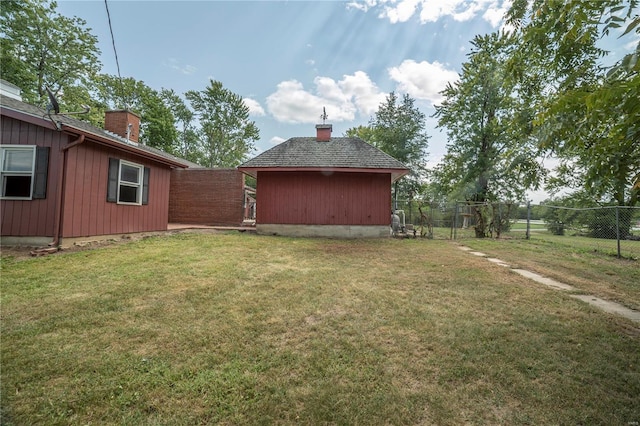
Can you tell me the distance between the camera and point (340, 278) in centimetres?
436

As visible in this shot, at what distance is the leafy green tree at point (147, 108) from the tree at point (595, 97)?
30.2 meters

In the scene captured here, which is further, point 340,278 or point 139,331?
point 340,278

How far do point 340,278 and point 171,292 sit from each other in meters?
2.43

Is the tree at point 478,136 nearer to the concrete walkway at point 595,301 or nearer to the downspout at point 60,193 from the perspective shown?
the concrete walkway at point 595,301

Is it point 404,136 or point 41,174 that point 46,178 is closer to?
point 41,174

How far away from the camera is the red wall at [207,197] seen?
13.7m

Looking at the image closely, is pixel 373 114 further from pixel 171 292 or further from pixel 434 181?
pixel 171 292

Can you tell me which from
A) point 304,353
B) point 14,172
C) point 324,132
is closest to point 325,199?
point 324,132

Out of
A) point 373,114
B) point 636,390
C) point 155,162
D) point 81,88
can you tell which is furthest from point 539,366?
point 373,114

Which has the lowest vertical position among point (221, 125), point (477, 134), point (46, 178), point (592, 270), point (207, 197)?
point (592, 270)

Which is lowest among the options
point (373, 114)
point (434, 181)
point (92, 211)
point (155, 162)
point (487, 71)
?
point (92, 211)

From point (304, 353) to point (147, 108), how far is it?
31.6m

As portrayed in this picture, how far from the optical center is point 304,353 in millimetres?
2176

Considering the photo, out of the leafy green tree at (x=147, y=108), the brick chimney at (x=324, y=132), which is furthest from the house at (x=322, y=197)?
the leafy green tree at (x=147, y=108)
